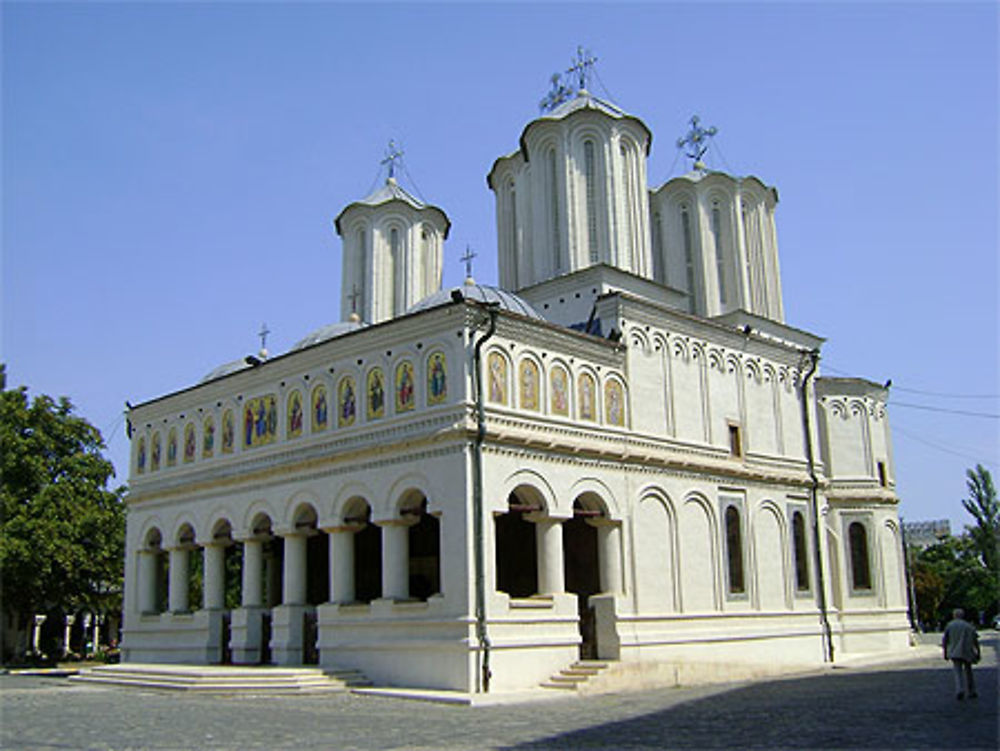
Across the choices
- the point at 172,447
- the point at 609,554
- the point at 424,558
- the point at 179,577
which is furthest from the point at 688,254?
the point at 179,577

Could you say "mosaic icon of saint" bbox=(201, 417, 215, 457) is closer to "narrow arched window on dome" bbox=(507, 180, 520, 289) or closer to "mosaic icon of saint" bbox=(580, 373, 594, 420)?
"narrow arched window on dome" bbox=(507, 180, 520, 289)

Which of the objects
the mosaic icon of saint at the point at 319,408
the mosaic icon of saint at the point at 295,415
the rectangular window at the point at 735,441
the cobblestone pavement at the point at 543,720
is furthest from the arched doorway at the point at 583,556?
the mosaic icon of saint at the point at 295,415

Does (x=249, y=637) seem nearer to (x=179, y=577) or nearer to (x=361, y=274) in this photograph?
(x=179, y=577)

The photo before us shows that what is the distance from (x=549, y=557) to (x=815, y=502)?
10900 millimetres

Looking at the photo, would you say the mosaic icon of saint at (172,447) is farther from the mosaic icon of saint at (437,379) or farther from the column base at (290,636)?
the mosaic icon of saint at (437,379)

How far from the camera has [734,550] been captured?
24.2 metres

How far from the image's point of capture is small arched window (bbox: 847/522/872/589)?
2895cm

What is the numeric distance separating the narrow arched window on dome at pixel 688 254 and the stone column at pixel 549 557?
10766 millimetres

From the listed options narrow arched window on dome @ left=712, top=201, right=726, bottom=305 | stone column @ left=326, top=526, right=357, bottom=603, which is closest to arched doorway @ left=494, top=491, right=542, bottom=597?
stone column @ left=326, top=526, right=357, bottom=603

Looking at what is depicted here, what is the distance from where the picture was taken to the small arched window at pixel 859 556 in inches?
1140

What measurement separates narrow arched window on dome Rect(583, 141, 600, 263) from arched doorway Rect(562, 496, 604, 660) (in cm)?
684

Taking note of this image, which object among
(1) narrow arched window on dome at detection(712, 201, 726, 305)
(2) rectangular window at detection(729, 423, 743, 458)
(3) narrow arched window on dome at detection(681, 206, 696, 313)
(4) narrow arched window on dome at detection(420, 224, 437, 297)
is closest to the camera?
(2) rectangular window at detection(729, 423, 743, 458)

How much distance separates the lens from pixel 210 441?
81.8 feet

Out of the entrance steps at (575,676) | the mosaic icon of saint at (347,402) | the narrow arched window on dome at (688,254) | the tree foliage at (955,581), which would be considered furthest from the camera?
the tree foliage at (955,581)
